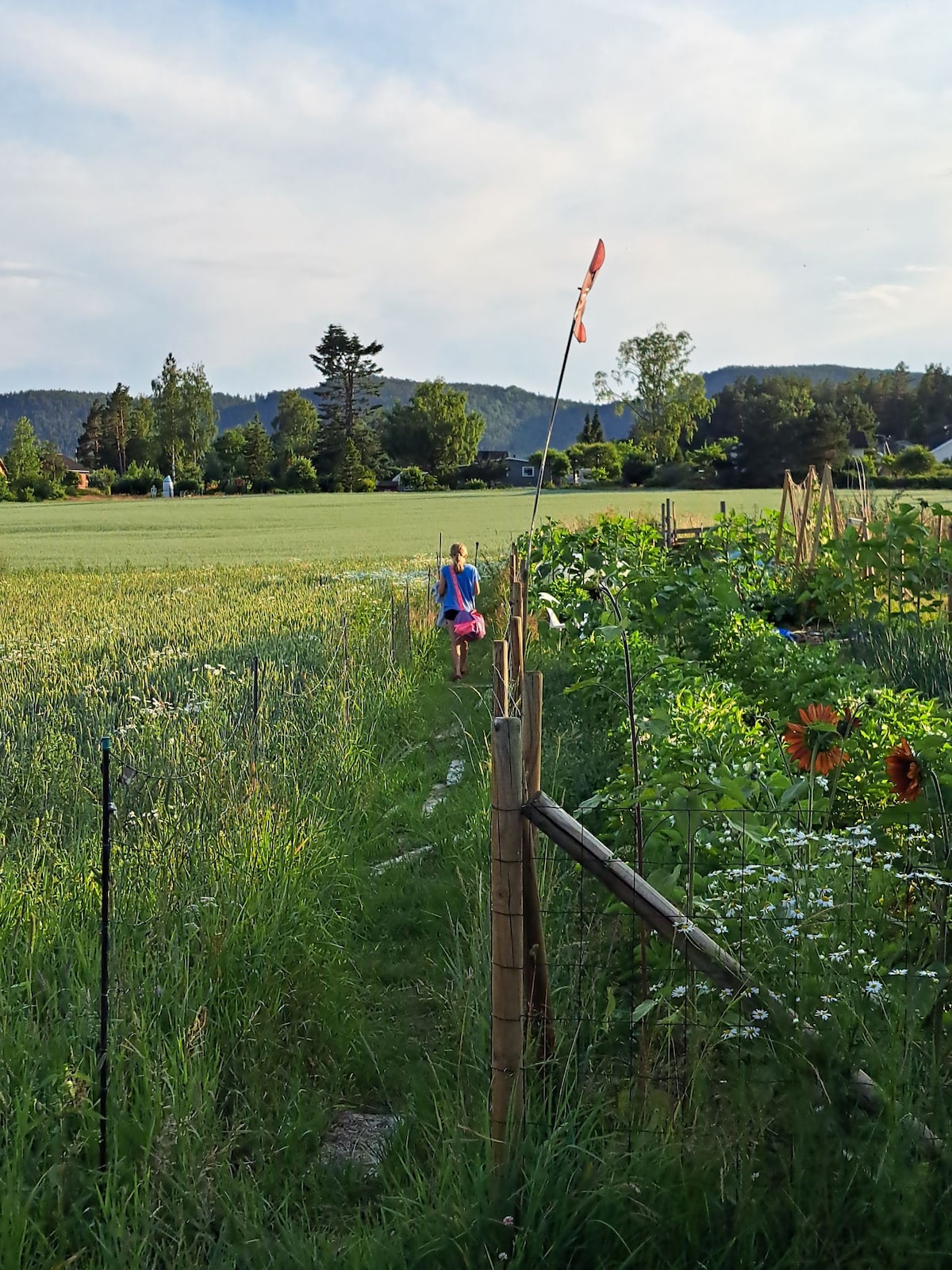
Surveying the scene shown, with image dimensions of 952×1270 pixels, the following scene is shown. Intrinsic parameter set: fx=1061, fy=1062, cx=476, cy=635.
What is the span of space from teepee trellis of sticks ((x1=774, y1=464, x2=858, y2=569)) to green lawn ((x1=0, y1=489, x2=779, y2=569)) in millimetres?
12044

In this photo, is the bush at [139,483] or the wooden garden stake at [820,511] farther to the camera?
the bush at [139,483]

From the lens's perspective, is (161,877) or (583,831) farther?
(161,877)

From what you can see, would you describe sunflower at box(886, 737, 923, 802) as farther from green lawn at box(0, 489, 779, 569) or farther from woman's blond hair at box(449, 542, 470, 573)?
green lawn at box(0, 489, 779, 569)

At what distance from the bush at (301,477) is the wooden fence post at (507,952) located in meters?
70.6

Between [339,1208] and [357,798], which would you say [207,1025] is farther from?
[357,798]

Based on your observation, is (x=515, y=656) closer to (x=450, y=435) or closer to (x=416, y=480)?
(x=416, y=480)

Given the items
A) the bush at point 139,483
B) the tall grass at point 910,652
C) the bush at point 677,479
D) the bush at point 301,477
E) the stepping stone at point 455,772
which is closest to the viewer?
the stepping stone at point 455,772

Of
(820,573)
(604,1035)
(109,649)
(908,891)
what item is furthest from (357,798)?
(820,573)

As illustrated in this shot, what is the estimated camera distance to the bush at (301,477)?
7194 cm

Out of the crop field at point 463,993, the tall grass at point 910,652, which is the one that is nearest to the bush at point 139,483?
the tall grass at point 910,652

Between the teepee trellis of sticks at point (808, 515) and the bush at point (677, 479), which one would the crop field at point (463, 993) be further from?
the bush at point (677, 479)

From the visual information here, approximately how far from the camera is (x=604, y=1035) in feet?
9.66

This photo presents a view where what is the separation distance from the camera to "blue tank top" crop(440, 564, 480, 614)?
8.98m

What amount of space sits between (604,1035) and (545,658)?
570 centimetres
